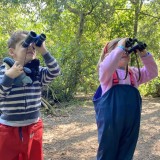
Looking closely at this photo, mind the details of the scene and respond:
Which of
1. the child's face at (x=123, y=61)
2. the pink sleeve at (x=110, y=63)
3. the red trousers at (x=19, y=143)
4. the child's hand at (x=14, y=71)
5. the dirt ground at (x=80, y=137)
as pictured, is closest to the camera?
the child's hand at (x=14, y=71)

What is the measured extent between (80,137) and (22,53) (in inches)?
108

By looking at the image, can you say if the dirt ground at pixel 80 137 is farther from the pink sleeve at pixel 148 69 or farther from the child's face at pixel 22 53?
the child's face at pixel 22 53

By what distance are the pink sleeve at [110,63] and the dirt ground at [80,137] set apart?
5.57ft

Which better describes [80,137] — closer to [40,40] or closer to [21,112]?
[21,112]

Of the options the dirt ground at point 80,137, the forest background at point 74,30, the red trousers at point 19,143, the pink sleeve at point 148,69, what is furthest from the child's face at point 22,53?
the forest background at point 74,30

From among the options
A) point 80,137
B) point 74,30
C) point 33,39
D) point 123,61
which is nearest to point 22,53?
point 33,39

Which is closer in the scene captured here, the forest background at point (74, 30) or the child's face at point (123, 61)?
the child's face at point (123, 61)

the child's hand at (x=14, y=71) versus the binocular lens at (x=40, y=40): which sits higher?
the binocular lens at (x=40, y=40)

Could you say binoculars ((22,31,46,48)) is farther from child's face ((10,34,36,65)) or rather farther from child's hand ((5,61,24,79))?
child's hand ((5,61,24,79))

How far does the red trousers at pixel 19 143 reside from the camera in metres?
2.11

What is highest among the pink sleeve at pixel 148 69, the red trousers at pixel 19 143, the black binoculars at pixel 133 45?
the black binoculars at pixel 133 45

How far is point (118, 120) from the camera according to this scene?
233cm

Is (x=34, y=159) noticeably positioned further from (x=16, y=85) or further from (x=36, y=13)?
(x=36, y=13)

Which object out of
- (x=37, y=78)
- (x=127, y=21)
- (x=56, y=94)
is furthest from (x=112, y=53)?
(x=127, y=21)
